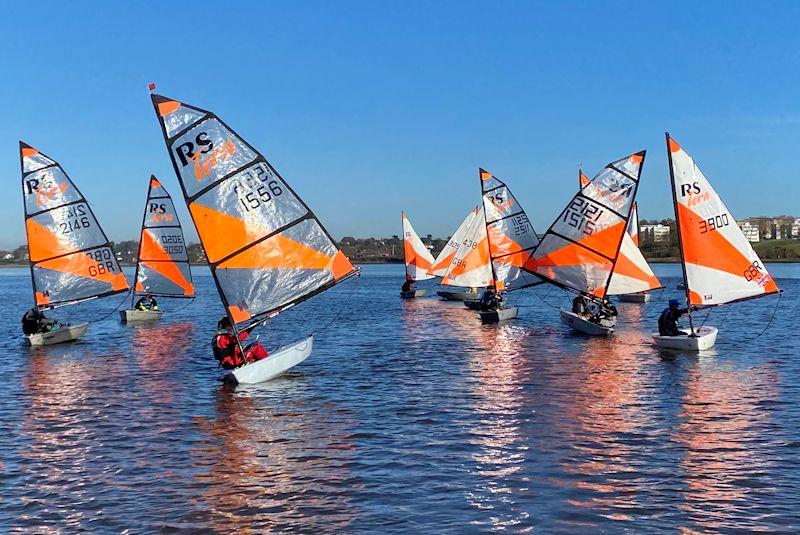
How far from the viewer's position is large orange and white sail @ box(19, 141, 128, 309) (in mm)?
36062

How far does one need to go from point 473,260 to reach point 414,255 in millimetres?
18793

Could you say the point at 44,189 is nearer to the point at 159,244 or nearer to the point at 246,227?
the point at 159,244

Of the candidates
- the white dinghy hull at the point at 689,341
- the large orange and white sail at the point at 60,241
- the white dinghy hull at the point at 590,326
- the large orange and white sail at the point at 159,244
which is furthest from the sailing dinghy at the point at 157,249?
the white dinghy hull at the point at 689,341

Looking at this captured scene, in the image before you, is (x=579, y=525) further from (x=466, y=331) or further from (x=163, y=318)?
(x=163, y=318)

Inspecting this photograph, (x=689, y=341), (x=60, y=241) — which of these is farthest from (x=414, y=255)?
(x=689, y=341)

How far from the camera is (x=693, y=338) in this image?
29547mm

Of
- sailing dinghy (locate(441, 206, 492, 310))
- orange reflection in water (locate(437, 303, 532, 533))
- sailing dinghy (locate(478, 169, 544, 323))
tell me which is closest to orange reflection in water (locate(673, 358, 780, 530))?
orange reflection in water (locate(437, 303, 532, 533))

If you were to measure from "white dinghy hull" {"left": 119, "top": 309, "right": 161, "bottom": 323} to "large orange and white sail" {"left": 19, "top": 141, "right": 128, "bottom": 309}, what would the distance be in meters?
12.7

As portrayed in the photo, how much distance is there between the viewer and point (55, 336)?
36344mm

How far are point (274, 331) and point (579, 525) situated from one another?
35986 mm

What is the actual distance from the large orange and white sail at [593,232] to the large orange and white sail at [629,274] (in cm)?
1063

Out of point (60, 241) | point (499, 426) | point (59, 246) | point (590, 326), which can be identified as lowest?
point (499, 426)

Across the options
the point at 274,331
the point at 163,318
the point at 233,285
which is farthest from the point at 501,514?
the point at 163,318

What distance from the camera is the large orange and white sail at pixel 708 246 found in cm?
2953
